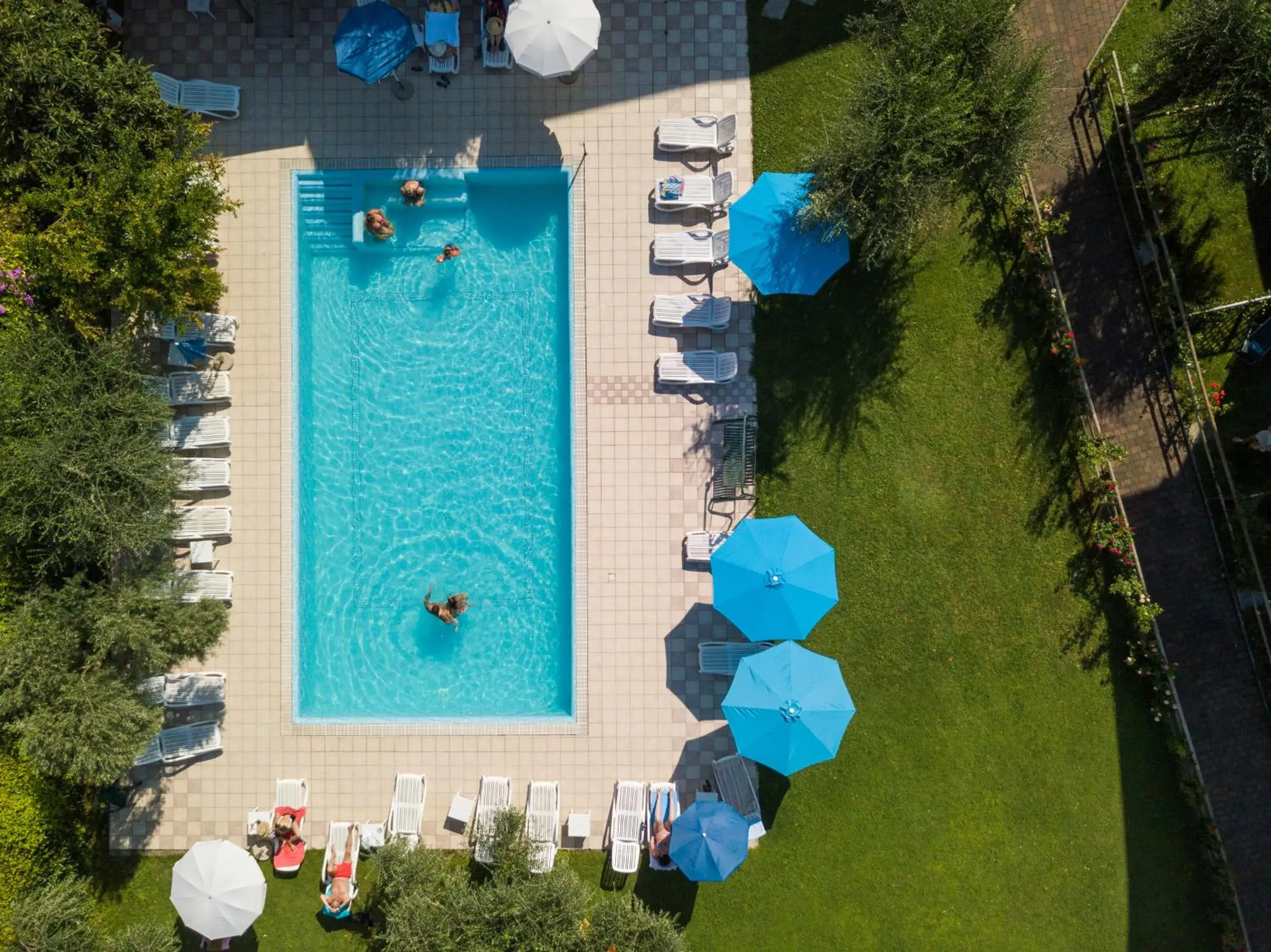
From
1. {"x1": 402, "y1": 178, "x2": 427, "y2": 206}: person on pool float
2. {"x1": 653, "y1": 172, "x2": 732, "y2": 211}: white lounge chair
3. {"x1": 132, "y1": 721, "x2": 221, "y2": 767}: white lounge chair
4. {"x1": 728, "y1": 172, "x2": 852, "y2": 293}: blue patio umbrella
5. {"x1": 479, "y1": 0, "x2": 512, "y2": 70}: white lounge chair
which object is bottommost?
{"x1": 132, "y1": 721, "x2": 221, "y2": 767}: white lounge chair

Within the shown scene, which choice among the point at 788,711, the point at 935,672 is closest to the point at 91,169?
the point at 788,711

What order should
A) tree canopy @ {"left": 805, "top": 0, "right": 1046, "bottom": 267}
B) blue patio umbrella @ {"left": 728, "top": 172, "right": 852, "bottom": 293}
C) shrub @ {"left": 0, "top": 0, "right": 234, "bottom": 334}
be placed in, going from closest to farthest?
shrub @ {"left": 0, "top": 0, "right": 234, "bottom": 334} → tree canopy @ {"left": 805, "top": 0, "right": 1046, "bottom": 267} → blue patio umbrella @ {"left": 728, "top": 172, "right": 852, "bottom": 293}

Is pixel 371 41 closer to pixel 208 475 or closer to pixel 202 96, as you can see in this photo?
pixel 202 96

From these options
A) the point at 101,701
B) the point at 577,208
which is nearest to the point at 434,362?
the point at 577,208

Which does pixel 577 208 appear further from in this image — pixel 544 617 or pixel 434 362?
pixel 544 617

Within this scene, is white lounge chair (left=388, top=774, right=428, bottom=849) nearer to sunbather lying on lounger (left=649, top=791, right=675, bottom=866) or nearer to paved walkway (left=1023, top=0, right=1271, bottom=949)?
sunbather lying on lounger (left=649, top=791, right=675, bottom=866)

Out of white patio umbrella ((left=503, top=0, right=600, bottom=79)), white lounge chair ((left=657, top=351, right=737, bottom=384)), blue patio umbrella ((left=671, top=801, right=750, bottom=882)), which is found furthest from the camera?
white lounge chair ((left=657, top=351, right=737, bottom=384))

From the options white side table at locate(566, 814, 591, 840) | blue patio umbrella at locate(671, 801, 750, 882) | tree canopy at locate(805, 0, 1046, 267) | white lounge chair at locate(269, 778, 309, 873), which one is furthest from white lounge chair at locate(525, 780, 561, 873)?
tree canopy at locate(805, 0, 1046, 267)

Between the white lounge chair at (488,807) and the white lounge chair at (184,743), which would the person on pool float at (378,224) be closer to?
the white lounge chair at (184,743)
